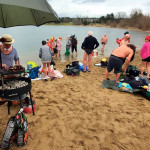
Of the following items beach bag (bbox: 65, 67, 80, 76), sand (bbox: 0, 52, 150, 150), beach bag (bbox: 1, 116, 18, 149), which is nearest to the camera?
beach bag (bbox: 1, 116, 18, 149)

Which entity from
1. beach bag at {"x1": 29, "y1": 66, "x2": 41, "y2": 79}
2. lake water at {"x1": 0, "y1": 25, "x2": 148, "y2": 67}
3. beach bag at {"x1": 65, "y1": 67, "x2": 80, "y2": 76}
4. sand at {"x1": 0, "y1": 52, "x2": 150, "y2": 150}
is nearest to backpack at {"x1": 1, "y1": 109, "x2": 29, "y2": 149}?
sand at {"x1": 0, "y1": 52, "x2": 150, "y2": 150}

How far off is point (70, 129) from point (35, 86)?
2.63 metres

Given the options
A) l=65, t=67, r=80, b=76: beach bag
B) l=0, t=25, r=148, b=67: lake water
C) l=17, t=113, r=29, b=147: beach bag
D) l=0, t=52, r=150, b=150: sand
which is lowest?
l=0, t=52, r=150, b=150: sand

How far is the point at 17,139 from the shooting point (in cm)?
217

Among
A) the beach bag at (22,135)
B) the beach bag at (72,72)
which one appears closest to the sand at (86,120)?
the beach bag at (22,135)

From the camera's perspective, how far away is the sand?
7.85ft

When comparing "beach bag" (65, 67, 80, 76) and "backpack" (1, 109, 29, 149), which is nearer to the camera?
"backpack" (1, 109, 29, 149)

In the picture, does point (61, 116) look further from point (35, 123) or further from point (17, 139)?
point (17, 139)

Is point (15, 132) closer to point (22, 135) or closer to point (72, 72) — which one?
point (22, 135)

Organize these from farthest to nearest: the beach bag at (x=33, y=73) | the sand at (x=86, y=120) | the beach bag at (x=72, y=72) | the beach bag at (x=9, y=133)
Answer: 1. the beach bag at (x=72, y=72)
2. the beach bag at (x=33, y=73)
3. the sand at (x=86, y=120)
4. the beach bag at (x=9, y=133)

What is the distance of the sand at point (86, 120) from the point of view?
239 cm

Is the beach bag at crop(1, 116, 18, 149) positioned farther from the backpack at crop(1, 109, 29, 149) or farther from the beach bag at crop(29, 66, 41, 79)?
the beach bag at crop(29, 66, 41, 79)

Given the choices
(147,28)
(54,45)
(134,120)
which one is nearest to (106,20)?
(147,28)

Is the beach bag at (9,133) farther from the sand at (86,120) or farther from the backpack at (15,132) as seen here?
the sand at (86,120)
